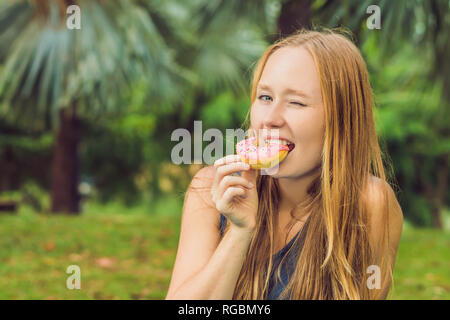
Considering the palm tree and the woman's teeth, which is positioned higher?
the palm tree

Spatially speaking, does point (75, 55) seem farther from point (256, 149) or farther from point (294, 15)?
point (256, 149)

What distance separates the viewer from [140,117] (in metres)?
12.9

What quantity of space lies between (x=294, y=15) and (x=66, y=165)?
581 centimetres

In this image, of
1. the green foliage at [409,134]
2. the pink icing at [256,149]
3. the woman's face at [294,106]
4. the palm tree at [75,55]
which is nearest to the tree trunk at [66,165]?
the palm tree at [75,55]

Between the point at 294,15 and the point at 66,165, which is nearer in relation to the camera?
the point at 294,15

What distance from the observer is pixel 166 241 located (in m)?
6.61

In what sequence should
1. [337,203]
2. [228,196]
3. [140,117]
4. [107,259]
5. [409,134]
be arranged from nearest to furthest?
[228,196]
[337,203]
[107,259]
[409,134]
[140,117]

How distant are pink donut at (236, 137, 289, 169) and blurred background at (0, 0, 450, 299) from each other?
0.75m

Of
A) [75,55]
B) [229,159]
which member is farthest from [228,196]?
[75,55]

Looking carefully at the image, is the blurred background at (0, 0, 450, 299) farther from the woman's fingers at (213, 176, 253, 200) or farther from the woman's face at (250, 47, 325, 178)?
the woman's fingers at (213, 176, 253, 200)

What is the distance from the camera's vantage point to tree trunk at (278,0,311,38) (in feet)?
13.7

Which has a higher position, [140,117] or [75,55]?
[75,55]

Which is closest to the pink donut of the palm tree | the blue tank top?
the blue tank top
